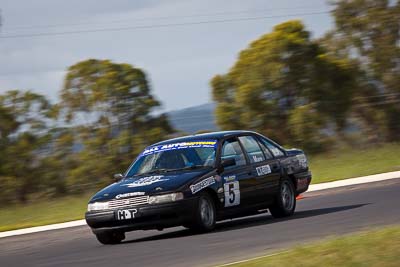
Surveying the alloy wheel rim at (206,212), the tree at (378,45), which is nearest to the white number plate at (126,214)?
the alloy wheel rim at (206,212)

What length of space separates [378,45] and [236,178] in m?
23.3

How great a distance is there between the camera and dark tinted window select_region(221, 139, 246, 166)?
14289 millimetres

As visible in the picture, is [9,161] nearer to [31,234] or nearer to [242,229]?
[31,234]

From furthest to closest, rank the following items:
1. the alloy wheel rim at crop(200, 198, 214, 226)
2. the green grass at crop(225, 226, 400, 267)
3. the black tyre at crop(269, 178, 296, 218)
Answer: the black tyre at crop(269, 178, 296, 218) → the alloy wheel rim at crop(200, 198, 214, 226) → the green grass at crop(225, 226, 400, 267)

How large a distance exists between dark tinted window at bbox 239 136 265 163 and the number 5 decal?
30.3 inches

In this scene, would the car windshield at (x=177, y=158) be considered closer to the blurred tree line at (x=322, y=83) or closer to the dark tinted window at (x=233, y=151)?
the dark tinted window at (x=233, y=151)

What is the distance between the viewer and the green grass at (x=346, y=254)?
8.62 metres

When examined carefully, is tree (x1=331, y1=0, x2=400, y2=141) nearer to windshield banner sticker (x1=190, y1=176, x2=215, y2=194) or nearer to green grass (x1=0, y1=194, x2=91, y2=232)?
green grass (x1=0, y1=194, x2=91, y2=232)

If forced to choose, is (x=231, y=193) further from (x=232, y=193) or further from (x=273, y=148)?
(x=273, y=148)

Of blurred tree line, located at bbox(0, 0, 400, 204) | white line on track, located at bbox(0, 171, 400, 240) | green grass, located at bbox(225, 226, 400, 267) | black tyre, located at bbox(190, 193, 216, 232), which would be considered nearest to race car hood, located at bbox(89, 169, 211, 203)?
black tyre, located at bbox(190, 193, 216, 232)

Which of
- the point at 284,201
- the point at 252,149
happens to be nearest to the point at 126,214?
the point at 252,149

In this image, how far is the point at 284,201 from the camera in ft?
49.4

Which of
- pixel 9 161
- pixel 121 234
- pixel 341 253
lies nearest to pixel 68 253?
pixel 121 234

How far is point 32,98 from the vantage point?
32.9 metres
